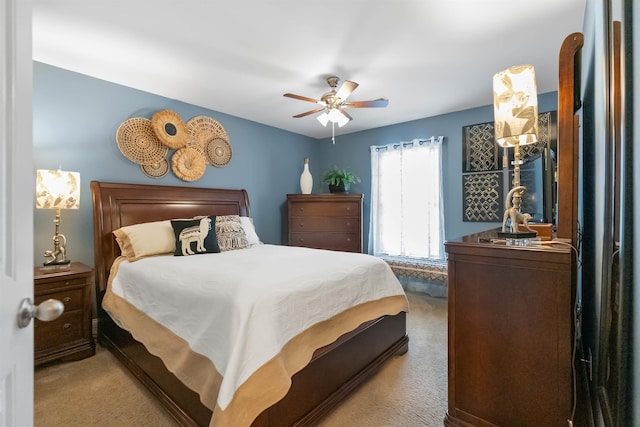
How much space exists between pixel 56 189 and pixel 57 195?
0.15 ft

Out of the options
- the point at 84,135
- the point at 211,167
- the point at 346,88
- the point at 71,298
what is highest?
the point at 346,88

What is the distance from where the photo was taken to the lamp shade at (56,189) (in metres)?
2.20

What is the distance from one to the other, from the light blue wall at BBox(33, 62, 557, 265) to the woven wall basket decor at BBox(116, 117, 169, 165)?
0.07 meters

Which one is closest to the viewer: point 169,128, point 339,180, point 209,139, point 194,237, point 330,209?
point 194,237

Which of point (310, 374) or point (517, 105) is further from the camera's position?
point (310, 374)

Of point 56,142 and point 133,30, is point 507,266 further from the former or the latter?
point 56,142

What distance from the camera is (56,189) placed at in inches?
88.6

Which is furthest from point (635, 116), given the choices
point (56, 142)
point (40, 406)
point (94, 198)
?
point (56, 142)

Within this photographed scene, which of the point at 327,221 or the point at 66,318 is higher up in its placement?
the point at 327,221

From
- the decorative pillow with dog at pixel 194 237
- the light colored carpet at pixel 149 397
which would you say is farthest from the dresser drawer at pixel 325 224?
the light colored carpet at pixel 149 397

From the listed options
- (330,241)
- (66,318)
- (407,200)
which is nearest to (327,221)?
(330,241)

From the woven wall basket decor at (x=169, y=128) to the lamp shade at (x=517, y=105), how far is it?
3089 mm

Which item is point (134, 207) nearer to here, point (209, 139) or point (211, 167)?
point (211, 167)

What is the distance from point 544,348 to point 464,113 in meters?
3.29
